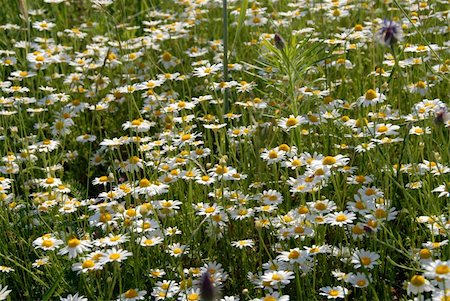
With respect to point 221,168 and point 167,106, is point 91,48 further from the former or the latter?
point 221,168

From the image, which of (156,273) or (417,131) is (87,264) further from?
(417,131)

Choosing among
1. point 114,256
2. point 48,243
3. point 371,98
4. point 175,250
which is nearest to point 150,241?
point 175,250

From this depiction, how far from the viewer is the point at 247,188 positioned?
276 centimetres

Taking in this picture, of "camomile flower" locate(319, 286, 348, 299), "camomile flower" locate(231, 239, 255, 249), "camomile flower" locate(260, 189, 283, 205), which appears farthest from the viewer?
"camomile flower" locate(260, 189, 283, 205)

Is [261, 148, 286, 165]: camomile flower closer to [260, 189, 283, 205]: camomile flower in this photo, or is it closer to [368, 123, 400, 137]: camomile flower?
[260, 189, 283, 205]: camomile flower

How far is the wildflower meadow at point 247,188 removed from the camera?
2291 mm

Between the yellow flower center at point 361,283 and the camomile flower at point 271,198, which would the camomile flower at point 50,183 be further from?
the yellow flower center at point 361,283

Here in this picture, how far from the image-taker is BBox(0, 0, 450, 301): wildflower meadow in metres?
2.29

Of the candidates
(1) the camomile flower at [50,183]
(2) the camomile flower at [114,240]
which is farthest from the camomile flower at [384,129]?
(1) the camomile flower at [50,183]

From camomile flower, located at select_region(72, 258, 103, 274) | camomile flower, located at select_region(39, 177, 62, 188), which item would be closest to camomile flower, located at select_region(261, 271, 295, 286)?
camomile flower, located at select_region(72, 258, 103, 274)

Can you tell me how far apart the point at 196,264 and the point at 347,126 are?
74 cm

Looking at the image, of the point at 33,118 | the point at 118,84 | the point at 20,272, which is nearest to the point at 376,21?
the point at 118,84

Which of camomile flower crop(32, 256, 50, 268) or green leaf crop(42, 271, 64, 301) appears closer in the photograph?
green leaf crop(42, 271, 64, 301)

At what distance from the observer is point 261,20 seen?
3.85m
